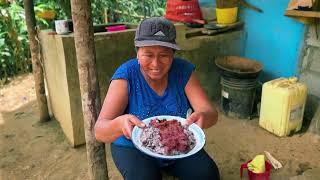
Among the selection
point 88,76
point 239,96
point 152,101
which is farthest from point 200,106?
point 239,96

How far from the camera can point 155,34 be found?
184 centimetres

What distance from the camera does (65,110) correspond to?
3471 millimetres

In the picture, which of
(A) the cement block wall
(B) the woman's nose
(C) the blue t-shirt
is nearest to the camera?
(B) the woman's nose

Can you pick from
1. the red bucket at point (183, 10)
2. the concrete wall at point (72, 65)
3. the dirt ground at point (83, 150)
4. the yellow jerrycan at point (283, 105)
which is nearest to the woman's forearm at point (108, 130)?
the dirt ground at point (83, 150)

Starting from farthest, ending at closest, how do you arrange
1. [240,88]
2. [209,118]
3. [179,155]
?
[240,88], [209,118], [179,155]

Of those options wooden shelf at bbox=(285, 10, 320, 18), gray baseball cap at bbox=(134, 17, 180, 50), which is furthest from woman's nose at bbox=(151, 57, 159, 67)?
wooden shelf at bbox=(285, 10, 320, 18)

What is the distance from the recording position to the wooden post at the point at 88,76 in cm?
197

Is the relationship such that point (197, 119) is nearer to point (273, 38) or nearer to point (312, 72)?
point (312, 72)

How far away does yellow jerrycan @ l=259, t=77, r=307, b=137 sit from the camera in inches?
137

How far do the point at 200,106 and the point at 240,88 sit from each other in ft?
6.74

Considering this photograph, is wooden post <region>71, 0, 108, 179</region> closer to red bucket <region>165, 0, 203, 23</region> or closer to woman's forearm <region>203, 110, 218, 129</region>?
woman's forearm <region>203, 110, 218, 129</region>

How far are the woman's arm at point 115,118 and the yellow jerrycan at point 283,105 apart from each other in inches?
84.3

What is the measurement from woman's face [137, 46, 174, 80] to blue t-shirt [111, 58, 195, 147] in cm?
11

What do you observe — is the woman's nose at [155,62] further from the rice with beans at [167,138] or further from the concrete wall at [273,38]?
the concrete wall at [273,38]
